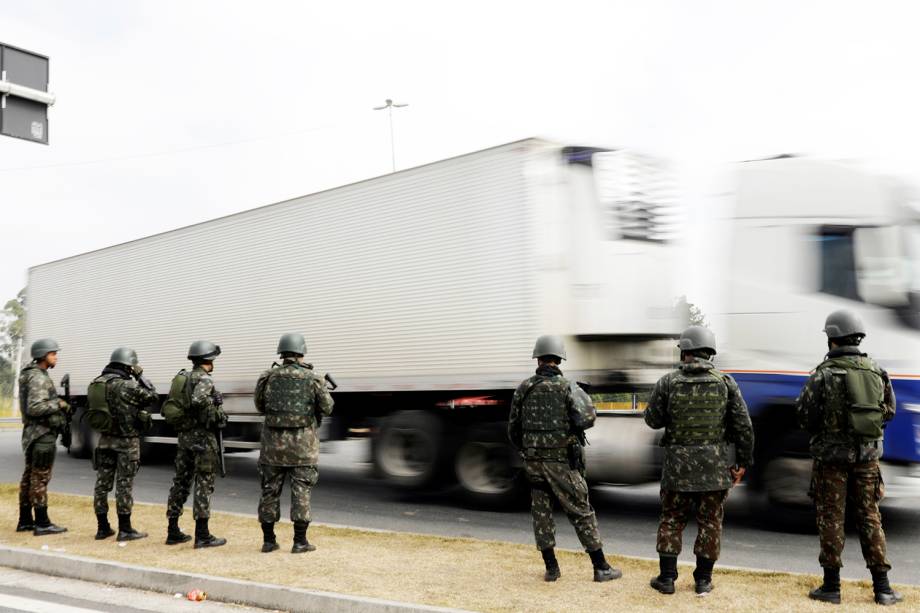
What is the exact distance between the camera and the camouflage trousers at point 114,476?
26.3 feet

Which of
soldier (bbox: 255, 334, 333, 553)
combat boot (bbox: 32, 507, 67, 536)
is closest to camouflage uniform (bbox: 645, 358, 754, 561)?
soldier (bbox: 255, 334, 333, 553)

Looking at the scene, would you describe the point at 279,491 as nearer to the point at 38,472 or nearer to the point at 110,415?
the point at 110,415

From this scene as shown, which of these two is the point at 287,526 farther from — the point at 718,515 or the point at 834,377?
the point at 834,377

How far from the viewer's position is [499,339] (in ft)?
31.2

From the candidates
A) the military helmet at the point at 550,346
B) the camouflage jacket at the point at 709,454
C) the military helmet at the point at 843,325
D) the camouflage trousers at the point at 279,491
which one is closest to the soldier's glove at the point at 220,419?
the camouflage trousers at the point at 279,491

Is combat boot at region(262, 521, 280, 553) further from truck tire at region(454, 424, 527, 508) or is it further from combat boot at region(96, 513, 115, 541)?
truck tire at region(454, 424, 527, 508)

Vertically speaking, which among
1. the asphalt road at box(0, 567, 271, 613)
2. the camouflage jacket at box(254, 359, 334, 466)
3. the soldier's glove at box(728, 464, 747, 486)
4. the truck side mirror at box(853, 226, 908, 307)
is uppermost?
the truck side mirror at box(853, 226, 908, 307)

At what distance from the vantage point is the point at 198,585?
6.31 metres

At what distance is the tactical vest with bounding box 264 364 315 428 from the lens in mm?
7539

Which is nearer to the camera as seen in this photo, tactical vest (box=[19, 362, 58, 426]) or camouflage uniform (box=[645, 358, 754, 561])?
camouflage uniform (box=[645, 358, 754, 561])

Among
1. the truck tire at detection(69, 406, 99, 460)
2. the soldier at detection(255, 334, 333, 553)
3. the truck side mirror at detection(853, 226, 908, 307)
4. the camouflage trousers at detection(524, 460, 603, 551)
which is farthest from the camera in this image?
the truck tire at detection(69, 406, 99, 460)

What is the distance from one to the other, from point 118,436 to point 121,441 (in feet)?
0.22

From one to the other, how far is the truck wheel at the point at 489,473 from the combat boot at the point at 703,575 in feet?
12.8

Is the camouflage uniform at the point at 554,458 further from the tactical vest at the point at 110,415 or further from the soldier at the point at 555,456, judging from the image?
the tactical vest at the point at 110,415
